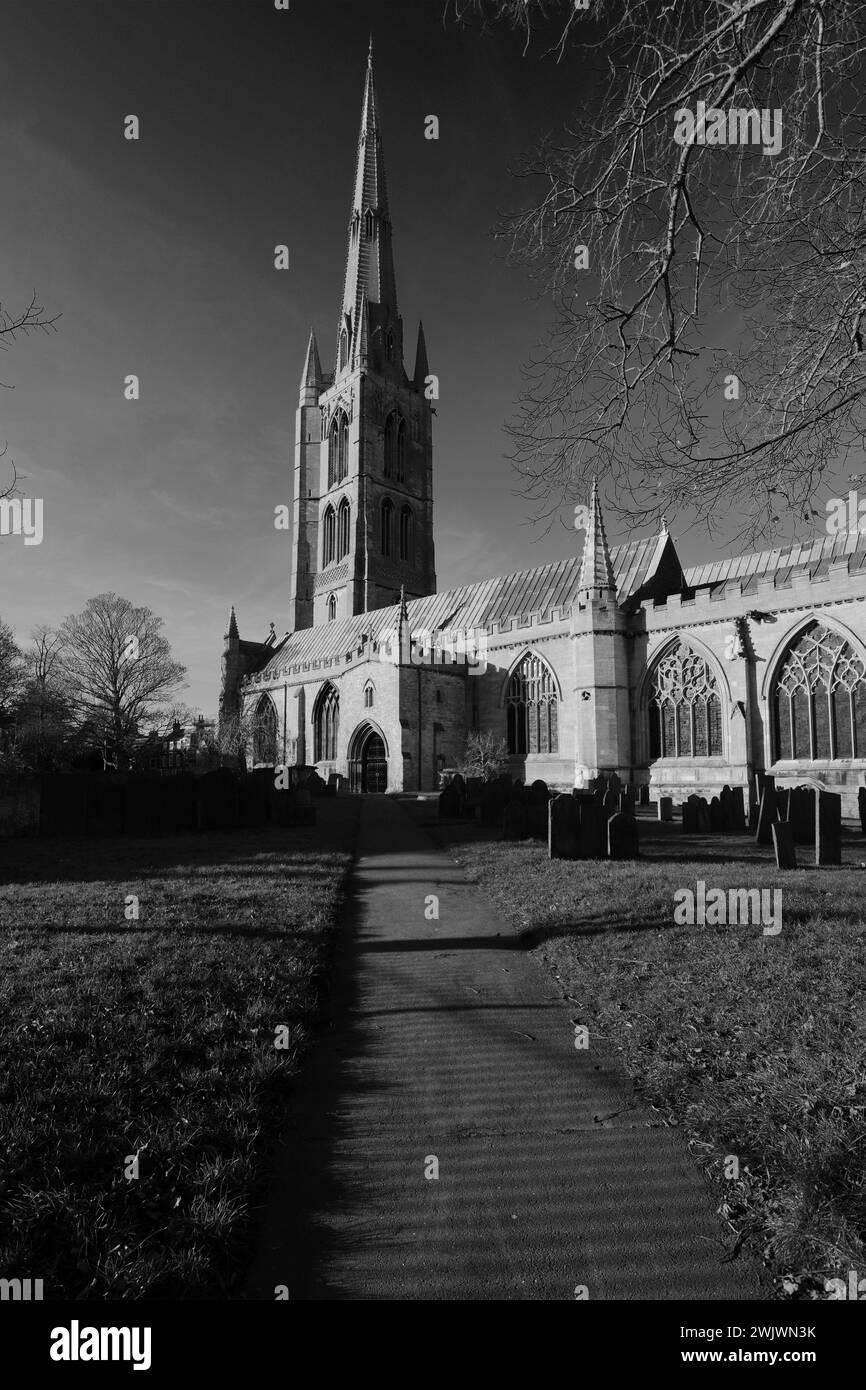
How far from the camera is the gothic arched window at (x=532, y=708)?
95.2 feet

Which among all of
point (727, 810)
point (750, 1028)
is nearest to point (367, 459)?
point (727, 810)

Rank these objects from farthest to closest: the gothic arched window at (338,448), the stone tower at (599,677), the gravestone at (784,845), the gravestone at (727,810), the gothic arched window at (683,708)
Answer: the gothic arched window at (338,448)
the stone tower at (599,677)
the gothic arched window at (683,708)
the gravestone at (727,810)
the gravestone at (784,845)

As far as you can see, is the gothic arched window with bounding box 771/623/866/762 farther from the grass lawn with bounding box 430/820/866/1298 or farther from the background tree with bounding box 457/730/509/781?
the grass lawn with bounding box 430/820/866/1298

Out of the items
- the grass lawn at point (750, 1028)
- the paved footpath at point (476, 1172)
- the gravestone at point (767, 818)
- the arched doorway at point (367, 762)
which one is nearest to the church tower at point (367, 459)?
the arched doorway at point (367, 762)

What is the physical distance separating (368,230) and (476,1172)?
65.9 meters

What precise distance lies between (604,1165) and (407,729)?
25.9m

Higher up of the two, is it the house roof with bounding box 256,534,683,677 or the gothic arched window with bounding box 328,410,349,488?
the gothic arched window with bounding box 328,410,349,488

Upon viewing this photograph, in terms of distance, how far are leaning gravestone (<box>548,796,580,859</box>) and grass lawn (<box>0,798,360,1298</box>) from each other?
4.21 metres

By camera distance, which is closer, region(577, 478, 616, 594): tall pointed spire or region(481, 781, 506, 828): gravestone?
region(481, 781, 506, 828): gravestone

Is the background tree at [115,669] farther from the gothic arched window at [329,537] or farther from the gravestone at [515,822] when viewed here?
the gravestone at [515,822]

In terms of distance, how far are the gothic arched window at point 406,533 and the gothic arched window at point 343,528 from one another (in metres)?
4.40

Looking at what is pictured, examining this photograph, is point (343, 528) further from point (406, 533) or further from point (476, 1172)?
point (476, 1172)

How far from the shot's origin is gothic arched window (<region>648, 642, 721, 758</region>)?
2392cm

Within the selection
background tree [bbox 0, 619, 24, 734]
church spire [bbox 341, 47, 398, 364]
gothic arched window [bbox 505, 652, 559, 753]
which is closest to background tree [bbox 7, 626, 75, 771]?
background tree [bbox 0, 619, 24, 734]
